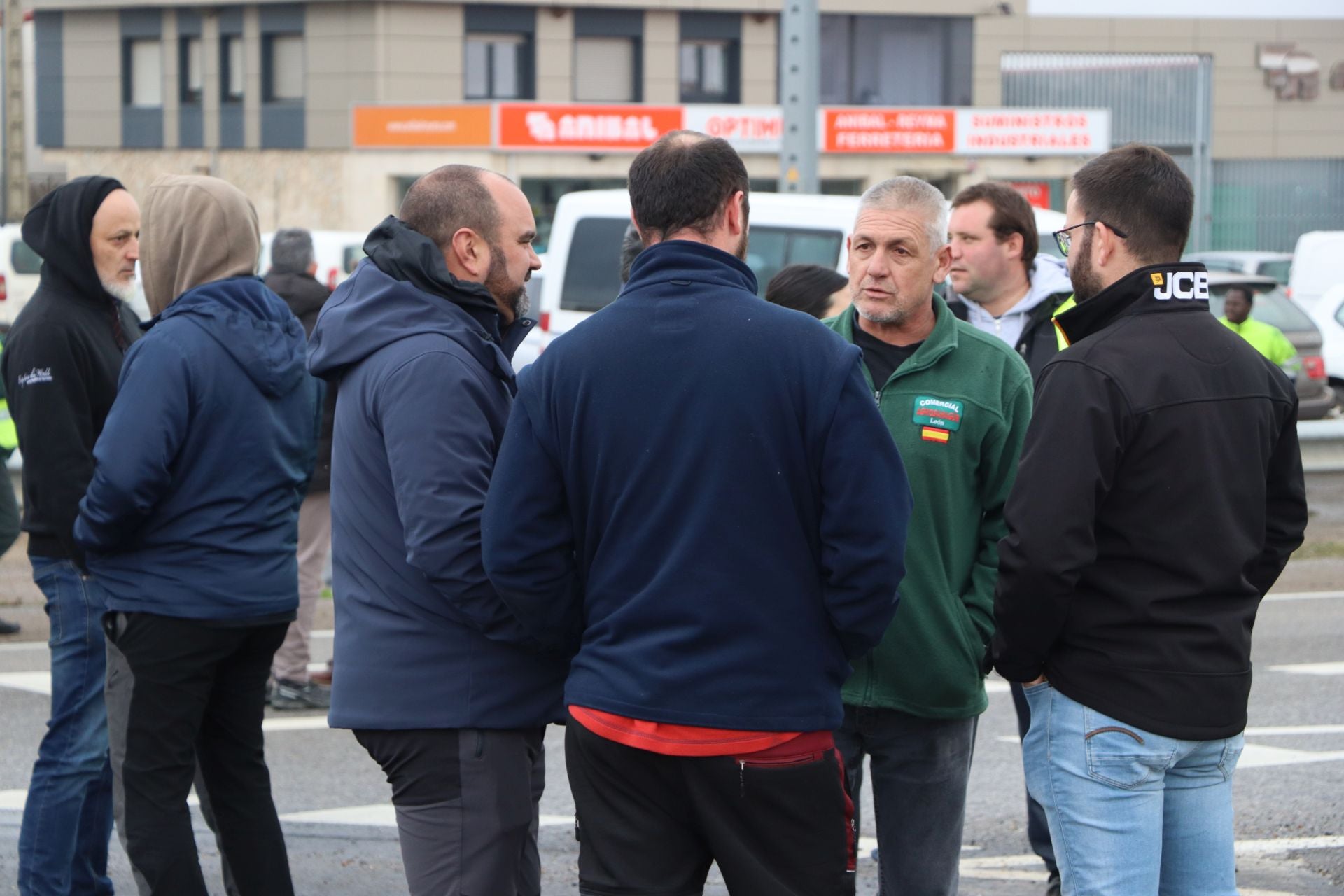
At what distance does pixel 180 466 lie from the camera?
3959 millimetres

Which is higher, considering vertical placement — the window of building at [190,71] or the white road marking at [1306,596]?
the window of building at [190,71]

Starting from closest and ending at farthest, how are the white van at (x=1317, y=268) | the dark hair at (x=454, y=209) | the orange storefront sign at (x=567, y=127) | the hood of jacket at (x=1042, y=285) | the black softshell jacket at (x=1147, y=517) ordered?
the black softshell jacket at (x=1147, y=517)
the dark hair at (x=454, y=209)
the hood of jacket at (x=1042, y=285)
the white van at (x=1317, y=268)
the orange storefront sign at (x=567, y=127)

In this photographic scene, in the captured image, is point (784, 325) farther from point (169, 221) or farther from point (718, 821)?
point (169, 221)

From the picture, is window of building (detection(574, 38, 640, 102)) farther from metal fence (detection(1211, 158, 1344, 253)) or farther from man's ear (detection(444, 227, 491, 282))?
man's ear (detection(444, 227, 491, 282))

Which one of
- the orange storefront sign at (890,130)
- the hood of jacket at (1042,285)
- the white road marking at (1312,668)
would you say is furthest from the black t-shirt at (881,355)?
the orange storefront sign at (890,130)

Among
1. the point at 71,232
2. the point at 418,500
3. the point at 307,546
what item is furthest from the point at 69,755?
the point at 307,546

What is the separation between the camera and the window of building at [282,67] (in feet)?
128

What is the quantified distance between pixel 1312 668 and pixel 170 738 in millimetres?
6165

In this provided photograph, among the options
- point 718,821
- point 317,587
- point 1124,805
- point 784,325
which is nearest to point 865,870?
point 1124,805

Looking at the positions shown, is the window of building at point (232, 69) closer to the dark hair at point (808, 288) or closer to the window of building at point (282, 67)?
the window of building at point (282, 67)

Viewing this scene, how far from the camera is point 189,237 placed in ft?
13.4

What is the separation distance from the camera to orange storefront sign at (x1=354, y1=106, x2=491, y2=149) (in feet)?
120

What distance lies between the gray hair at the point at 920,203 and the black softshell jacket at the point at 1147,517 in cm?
76

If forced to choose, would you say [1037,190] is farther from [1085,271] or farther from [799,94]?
[1085,271]
